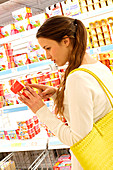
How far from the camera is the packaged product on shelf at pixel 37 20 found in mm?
2115

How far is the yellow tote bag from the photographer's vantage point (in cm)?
85

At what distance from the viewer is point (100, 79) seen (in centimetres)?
90

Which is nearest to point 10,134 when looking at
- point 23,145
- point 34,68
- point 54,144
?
point 23,145

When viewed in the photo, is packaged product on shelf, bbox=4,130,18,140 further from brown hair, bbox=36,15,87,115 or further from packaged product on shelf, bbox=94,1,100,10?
packaged product on shelf, bbox=94,1,100,10

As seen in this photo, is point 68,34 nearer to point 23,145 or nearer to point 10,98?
point 23,145

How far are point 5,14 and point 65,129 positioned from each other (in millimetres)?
2354

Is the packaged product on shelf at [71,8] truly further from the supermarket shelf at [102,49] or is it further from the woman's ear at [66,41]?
the woman's ear at [66,41]

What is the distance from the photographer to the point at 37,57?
2146 millimetres

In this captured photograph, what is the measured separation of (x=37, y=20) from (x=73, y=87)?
4.86 ft

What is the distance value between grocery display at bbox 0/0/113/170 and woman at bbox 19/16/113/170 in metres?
0.48

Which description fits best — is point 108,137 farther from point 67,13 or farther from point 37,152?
point 37,152

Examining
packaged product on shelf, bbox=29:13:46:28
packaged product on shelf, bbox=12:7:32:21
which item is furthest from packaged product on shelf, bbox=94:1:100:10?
packaged product on shelf, bbox=12:7:32:21

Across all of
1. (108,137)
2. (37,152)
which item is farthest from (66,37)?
(37,152)

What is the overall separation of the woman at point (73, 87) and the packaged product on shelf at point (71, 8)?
887 millimetres
